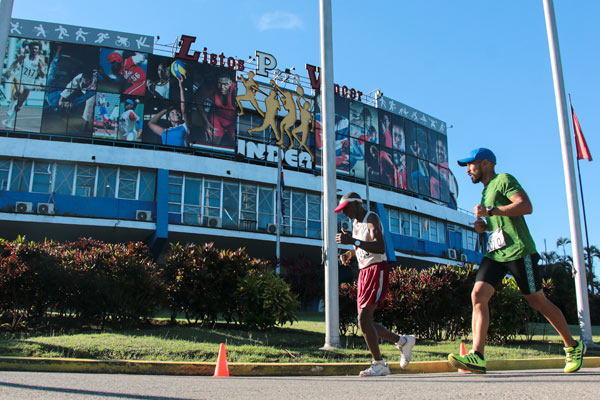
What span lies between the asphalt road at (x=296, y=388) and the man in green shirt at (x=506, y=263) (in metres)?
0.23

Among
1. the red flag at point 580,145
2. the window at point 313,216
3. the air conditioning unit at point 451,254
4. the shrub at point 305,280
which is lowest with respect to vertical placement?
the shrub at point 305,280

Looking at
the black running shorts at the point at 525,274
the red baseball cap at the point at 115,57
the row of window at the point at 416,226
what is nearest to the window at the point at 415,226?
the row of window at the point at 416,226

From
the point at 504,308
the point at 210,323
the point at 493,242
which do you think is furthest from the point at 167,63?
the point at 493,242

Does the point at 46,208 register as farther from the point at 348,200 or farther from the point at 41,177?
the point at 348,200

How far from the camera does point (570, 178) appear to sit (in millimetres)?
10711

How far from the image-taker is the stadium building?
29.8 m

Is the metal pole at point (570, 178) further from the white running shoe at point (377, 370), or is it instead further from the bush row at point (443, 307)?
the white running shoe at point (377, 370)

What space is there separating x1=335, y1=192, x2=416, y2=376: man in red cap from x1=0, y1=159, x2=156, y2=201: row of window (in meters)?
27.0

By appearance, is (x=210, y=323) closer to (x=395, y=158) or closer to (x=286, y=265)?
(x=286, y=265)

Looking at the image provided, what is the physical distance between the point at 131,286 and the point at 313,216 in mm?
26723

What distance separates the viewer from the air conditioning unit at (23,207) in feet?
91.7

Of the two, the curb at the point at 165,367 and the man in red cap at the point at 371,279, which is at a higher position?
the man in red cap at the point at 371,279

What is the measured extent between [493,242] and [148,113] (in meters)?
29.5

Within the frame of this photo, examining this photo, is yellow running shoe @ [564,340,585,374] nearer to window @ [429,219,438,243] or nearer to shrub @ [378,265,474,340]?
shrub @ [378,265,474,340]
